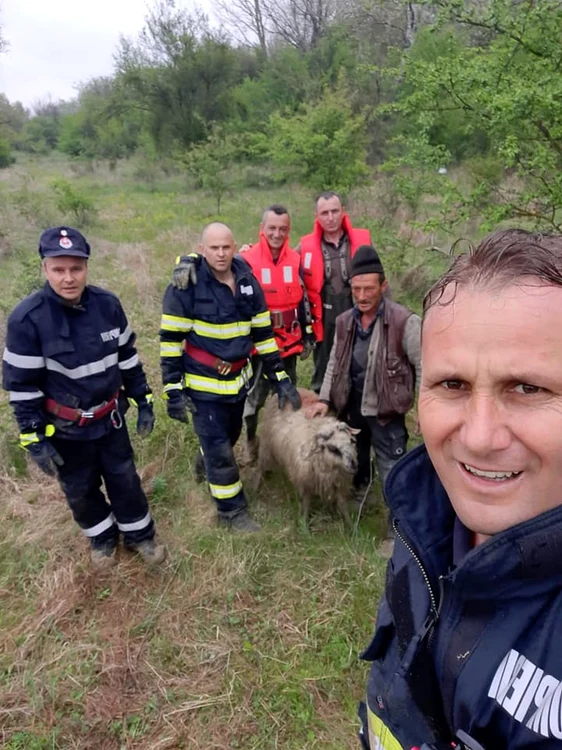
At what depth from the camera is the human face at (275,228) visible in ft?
16.9

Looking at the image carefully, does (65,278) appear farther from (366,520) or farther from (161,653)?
(366,520)

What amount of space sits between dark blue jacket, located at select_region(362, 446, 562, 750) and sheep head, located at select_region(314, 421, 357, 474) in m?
2.81

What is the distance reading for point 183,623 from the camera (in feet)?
11.5

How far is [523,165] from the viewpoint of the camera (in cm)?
550

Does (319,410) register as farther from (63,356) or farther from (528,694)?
(528,694)

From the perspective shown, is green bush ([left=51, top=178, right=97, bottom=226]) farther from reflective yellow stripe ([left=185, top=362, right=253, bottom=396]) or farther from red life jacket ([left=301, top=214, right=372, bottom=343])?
reflective yellow stripe ([left=185, top=362, right=253, bottom=396])

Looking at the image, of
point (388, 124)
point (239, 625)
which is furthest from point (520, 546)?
point (388, 124)

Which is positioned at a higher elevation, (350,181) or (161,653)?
(350,181)

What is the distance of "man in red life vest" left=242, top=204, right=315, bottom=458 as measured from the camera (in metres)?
5.20

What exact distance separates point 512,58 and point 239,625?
576 cm

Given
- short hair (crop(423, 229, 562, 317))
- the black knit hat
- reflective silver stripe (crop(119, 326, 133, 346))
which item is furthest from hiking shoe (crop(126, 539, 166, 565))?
short hair (crop(423, 229, 562, 317))

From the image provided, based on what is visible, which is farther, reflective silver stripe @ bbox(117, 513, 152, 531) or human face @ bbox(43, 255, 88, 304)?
reflective silver stripe @ bbox(117, 513, 152, 531)

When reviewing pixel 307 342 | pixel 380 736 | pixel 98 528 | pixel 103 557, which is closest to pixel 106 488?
pixel 98 528

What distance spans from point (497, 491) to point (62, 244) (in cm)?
312
